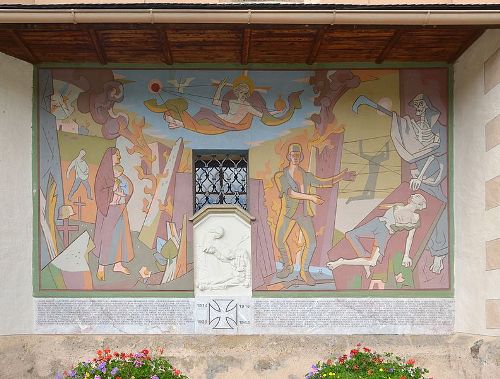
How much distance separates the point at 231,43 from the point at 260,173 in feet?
6.30

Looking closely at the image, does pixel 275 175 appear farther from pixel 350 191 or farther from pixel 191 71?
pixel 191 71

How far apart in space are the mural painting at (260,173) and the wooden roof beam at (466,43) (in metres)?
0.27

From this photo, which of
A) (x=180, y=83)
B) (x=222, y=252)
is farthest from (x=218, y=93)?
(x=222, y=252)

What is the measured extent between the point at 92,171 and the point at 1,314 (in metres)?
2.32

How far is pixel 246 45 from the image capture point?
910cm

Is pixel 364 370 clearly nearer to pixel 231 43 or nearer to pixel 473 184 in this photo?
pixel 473 184

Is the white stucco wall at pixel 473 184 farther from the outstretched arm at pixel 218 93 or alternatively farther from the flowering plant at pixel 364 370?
the outstretched arm at pixel 218 93

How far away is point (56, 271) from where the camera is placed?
381 inches

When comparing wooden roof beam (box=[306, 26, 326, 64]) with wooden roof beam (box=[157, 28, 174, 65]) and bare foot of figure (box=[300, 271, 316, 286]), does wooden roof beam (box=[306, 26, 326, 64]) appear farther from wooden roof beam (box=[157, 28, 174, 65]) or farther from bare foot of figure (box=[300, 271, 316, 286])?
bare foot of figure (box=[300, 271, 316, 286])

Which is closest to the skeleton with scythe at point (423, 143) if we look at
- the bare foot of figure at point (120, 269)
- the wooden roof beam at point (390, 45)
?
the wooden roof beam at point (390, 45)

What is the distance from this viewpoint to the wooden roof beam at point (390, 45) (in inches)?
346

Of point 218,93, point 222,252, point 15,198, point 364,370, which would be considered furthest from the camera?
point 218,93

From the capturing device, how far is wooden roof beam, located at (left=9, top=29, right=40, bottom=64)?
8.74 m

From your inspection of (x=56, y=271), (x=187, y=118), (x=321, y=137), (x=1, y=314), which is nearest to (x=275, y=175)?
(x=321, y=137)
